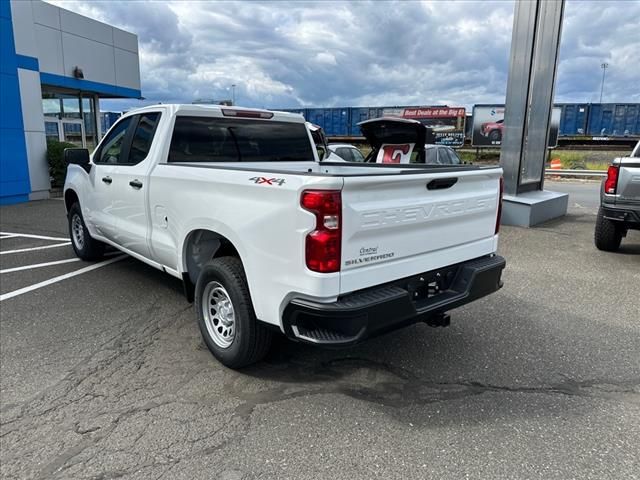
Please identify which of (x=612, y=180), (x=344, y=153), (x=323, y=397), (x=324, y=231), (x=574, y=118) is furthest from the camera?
(x=574, y=118)

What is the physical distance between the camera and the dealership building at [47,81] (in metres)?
12.5

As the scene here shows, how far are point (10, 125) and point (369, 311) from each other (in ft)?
43.3

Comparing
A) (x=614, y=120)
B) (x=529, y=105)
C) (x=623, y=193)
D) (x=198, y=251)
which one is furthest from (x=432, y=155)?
(x=614, y=120)

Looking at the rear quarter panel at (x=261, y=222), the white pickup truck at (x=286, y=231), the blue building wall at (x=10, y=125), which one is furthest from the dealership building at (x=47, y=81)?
the rear quarter panel at (x=261, y=222)

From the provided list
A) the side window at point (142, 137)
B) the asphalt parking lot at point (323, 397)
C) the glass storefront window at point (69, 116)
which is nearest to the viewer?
the asphalt parking lot at point (323, 397)

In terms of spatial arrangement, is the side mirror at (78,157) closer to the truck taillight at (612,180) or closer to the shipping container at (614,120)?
the truck taillight at (612,180)

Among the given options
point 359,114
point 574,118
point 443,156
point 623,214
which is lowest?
point 623,214

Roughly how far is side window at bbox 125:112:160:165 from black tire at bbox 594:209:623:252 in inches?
249

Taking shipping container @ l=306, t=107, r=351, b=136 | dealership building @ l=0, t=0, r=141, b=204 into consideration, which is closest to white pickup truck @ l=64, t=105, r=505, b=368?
dealership building @ l=0, t=0, r=141, b=204

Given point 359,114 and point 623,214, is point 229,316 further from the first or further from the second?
point 359,114

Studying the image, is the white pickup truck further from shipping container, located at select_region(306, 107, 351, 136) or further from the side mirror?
shipping container, located at select_region(306, 107, 351, 136)

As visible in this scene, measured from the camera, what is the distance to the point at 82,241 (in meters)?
6.64

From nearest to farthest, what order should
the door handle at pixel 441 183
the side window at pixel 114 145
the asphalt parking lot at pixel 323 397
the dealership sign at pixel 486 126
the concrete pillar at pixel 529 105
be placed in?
1. the asphalt parking lot at pixel 323 397
2. the door handle at pixel 441 183
3. the side window at pixel 114 145
4. the concrete pillar at pixel 529 105
5. the dealership sign at pixel 486 126

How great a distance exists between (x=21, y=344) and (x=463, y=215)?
378cm
